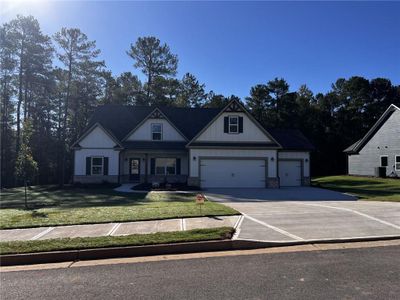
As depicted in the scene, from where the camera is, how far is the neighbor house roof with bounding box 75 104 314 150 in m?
27.8

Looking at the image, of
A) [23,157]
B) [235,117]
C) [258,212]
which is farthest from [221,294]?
[235,117]

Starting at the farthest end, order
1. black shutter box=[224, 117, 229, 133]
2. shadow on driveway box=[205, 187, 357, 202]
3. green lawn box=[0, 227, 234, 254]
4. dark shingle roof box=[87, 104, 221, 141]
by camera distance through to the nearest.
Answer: dark shingle roof box=[87, 104, 221, 141] → black shutter box=[224, 117, 229, 133] → shadow on driveway box=[205, 187, 357, 202] → green lawn box=[0, 227, 234, 254]

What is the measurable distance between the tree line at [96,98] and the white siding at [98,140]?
27.4 feet

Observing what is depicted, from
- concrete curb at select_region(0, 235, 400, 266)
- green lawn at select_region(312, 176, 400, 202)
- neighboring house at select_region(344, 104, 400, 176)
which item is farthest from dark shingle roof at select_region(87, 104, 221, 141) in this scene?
concrete curb at select_region(0, 235, 400, 266)

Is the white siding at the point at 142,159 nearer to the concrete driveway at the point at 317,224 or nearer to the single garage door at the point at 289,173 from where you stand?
the single garage door at the point at 289,173

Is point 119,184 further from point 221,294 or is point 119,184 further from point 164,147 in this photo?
point 221,294

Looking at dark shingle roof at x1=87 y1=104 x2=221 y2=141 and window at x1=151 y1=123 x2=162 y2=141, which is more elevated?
dark shingle roof at x1=87 y1=104 x2=221 y2=141

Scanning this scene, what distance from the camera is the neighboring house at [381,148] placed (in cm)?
3155

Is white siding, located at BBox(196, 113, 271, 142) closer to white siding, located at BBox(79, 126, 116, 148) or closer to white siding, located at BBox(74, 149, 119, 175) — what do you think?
white siding, located at BBox(74, 149, 119, 175)

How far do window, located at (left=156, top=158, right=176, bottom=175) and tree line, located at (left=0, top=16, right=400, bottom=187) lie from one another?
35.4ft

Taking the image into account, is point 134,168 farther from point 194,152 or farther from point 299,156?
point 299,156

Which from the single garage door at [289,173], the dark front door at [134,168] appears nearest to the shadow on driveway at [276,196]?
the single garage door at [289,173]

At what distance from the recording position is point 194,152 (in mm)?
24844

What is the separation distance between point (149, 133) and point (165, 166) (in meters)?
2.90
